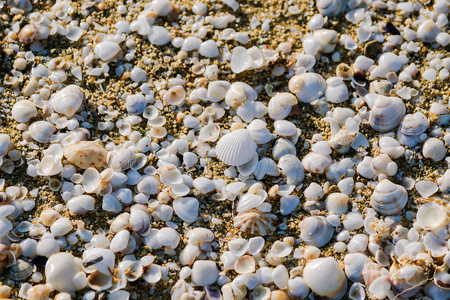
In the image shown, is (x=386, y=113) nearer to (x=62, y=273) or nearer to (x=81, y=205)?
(x=81, y=205)

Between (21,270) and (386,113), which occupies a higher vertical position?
(386,113)

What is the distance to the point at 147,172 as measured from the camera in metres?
2.45

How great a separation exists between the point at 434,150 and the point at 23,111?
7.40ft

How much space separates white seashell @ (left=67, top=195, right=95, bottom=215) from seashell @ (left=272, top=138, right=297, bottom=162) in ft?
3.25

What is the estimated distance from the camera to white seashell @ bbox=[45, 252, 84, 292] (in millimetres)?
2074

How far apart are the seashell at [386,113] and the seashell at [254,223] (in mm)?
829

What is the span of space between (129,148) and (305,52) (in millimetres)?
1217

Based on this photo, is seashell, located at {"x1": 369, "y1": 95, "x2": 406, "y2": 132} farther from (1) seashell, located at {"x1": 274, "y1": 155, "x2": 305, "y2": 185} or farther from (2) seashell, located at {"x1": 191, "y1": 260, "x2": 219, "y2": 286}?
(2) seashell, located at {"x1": 191, "y1": 260, "x2": 219, "y2": 286}

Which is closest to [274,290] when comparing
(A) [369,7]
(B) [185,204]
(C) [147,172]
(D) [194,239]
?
(D) [194,239]

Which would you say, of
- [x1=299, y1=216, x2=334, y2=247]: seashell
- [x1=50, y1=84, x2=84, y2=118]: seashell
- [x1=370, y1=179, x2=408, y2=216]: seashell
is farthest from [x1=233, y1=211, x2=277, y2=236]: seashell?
[x1=50, y1=84, x2=84, y2=118]: seashell

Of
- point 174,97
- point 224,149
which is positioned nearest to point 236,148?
point 224,149

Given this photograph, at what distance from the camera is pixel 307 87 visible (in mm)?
2643

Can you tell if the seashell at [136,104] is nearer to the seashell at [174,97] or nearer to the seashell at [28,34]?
the seashell at [174,97]

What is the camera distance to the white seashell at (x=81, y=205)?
7.53ft
